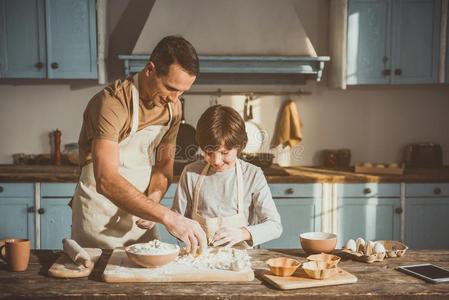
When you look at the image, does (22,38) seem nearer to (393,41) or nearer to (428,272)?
(393,41)

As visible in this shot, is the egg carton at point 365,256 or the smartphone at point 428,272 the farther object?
the egg carton at point 365,256

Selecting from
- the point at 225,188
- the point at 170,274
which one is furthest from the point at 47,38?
the point at 170,274

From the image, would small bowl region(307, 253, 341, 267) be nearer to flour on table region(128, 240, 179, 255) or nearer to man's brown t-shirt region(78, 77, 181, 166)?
flour on table region(128, 240, 179, 255)

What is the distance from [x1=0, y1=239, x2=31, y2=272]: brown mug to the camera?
1.80 m

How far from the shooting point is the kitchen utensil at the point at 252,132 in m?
4.51

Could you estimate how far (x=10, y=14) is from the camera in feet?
13.3

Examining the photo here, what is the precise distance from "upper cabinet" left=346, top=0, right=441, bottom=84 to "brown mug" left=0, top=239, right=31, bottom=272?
303 cm

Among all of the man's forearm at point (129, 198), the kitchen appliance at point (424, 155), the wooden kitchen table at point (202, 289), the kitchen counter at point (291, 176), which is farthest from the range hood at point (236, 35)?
the wooden kitchen table at point (202, 289)

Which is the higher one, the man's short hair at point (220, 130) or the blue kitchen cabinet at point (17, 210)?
the man's short hair at point (220, 130)

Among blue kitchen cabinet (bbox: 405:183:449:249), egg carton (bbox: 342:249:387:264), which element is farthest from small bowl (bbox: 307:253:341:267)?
blue kitchen cabinet (bbox: 405:183:449:249)

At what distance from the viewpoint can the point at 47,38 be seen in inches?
161

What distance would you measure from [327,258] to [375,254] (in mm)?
217

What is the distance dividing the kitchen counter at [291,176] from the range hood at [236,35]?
762 millimetres

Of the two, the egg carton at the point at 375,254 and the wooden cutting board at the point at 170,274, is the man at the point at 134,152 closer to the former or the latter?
the wooden cutting board at the point at 170,274
